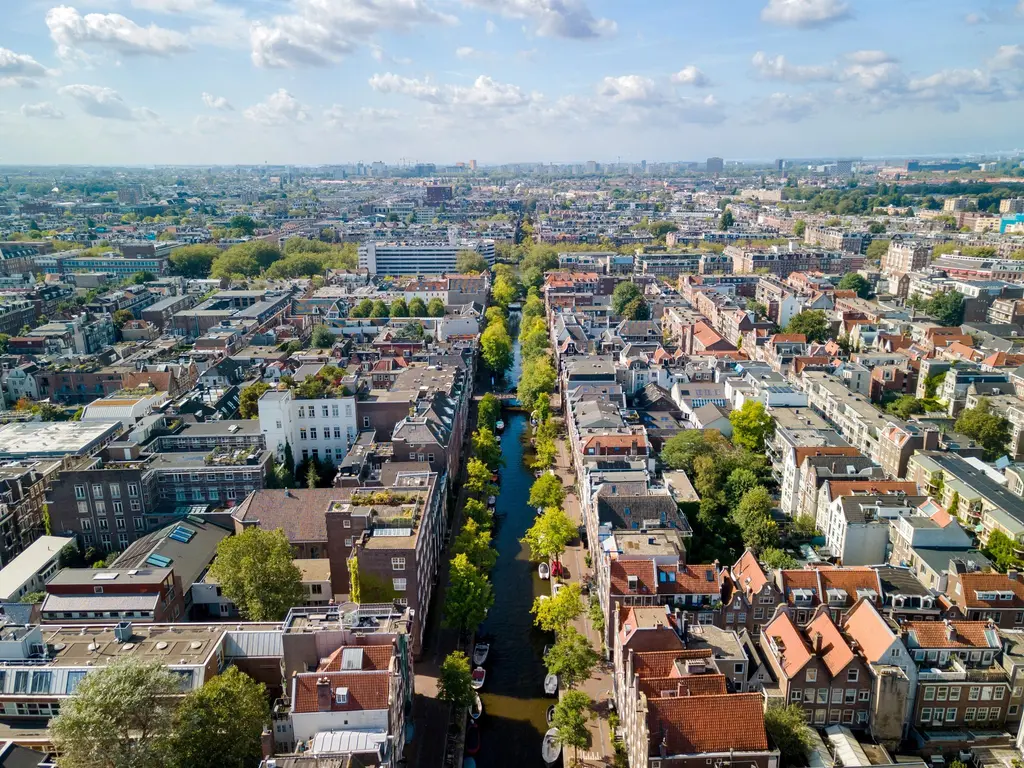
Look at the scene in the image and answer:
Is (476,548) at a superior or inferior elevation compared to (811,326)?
inferior

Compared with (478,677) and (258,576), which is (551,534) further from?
(258,576)

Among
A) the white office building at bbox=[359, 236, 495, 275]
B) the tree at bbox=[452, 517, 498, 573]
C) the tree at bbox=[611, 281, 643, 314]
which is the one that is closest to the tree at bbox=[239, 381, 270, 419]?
the tree at bbox=[452, 517, 498, 573]

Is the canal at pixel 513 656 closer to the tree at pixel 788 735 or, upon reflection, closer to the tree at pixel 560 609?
the tree at pixel 560 609

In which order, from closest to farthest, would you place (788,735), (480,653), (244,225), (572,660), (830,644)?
(788,735), (830,644), (572,660), (480,653), (244,225)

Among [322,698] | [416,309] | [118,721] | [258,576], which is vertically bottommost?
[258,576]

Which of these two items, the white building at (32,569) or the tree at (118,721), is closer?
the tree at (118,721)

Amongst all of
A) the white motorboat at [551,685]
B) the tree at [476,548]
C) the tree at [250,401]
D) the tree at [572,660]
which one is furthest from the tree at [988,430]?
the tree at [250,401]

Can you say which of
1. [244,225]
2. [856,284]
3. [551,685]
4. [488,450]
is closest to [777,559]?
[551,685]
